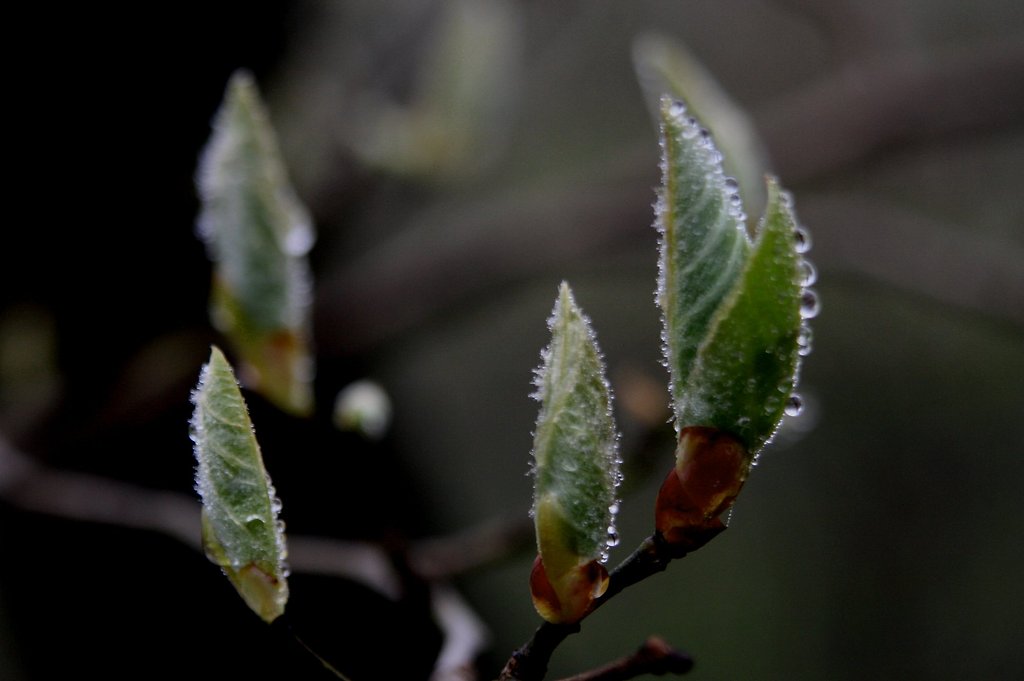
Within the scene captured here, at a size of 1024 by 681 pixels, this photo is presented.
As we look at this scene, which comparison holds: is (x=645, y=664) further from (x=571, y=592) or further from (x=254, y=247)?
(x=254, y=247)

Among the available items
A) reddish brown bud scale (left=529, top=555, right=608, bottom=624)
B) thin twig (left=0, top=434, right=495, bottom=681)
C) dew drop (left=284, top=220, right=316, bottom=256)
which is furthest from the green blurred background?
reddish brown bud scale (left=529, top=555, right=608, bottom=624)

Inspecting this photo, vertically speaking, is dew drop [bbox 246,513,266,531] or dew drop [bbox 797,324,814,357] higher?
dew drop [bbox 797,324,814,357]

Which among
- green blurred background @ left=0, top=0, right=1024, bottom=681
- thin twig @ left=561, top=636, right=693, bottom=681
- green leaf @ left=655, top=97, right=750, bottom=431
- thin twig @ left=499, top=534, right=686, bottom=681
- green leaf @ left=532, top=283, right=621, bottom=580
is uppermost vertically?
green leaf @ left=655, top=97, right=750, bottom=431

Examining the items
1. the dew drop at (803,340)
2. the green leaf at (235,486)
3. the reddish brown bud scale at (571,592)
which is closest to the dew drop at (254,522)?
the green leaf at (235,486)

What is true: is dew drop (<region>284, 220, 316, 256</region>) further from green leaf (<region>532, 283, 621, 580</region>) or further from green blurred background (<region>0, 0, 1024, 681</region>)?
green leaf (<region>532, 283, 621, 580</region>)

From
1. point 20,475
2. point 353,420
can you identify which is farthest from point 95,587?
point 353,420

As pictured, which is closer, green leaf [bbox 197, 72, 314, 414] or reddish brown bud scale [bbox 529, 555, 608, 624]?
reddish brown bud scale [bbox 529, 555, 608, 624]

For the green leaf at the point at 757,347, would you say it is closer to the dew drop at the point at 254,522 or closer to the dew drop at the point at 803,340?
the dew drop at the point at 803,340
